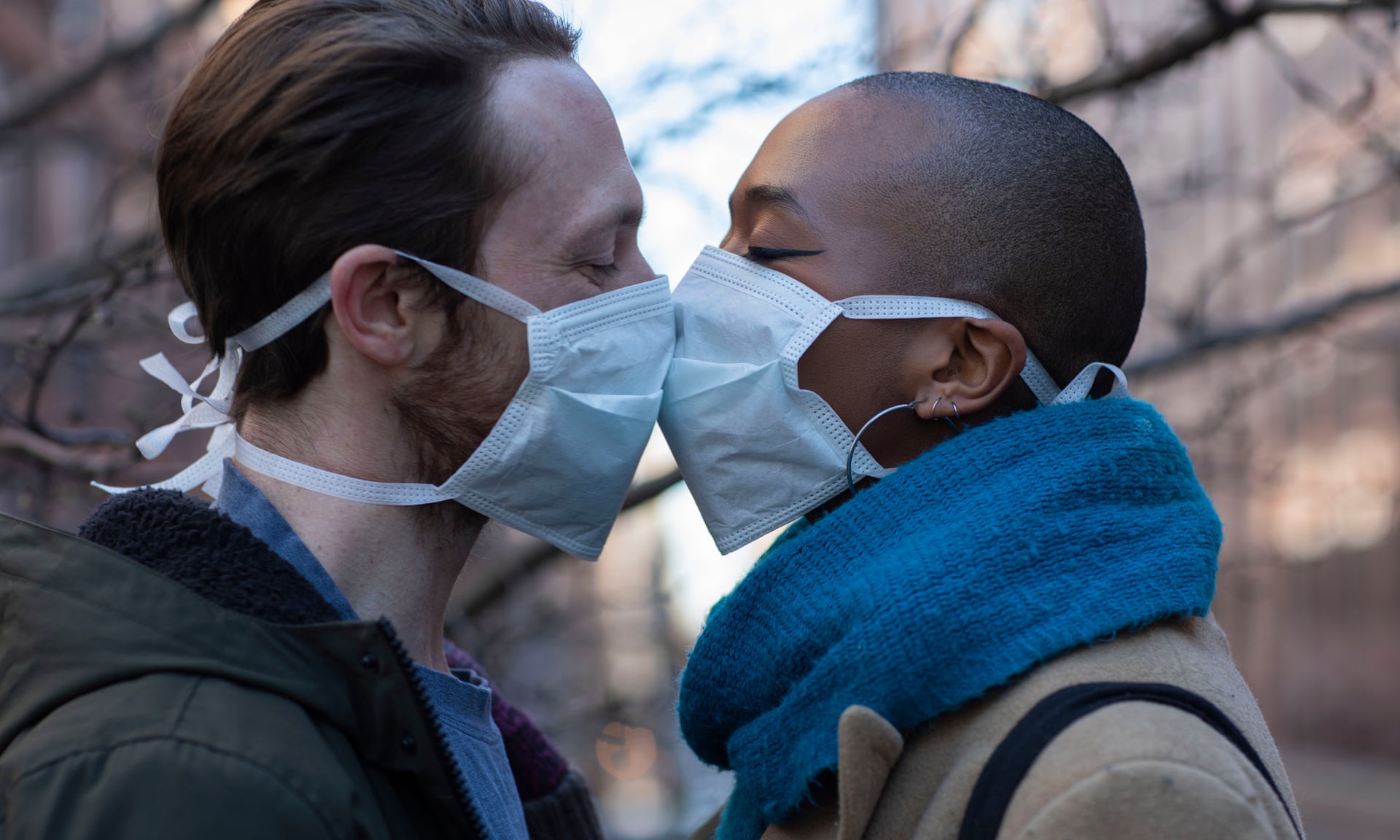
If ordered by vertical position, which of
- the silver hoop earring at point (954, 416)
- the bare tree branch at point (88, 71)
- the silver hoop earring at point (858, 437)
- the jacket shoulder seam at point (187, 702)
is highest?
the silver hoop earring at point (954, 416)

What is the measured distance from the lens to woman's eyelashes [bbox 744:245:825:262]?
2.18m

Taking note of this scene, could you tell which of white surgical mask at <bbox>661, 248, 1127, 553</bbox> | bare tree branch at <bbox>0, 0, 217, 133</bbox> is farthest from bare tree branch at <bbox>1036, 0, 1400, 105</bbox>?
bare tree branch at <bbox>0, 0, 217, 133</bbox>

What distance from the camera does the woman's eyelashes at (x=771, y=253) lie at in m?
2.18

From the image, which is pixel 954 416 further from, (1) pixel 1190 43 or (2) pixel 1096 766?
(1) pixel 1190 43

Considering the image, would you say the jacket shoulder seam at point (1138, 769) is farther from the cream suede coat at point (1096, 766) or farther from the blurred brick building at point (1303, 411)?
the blurred brick building at point (1303, 411)

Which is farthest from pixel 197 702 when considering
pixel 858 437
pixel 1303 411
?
pixel 1303 411

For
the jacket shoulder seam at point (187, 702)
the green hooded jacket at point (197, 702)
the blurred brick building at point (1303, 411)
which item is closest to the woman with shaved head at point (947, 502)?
the green hooded jacket at point (197, 702)

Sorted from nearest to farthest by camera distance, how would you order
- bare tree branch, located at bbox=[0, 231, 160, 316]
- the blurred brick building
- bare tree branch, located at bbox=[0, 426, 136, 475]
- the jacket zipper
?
the jacket zipper < bare tree branch, located at bbox=[0, 426, 136, 475] < bare tree branch, located at bbox=[0, 231, 160, 316] < the blurred brick building

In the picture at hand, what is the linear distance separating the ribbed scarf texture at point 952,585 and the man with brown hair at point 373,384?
46cm

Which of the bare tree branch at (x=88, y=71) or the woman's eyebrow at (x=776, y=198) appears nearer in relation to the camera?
the woman's eyebrow at (x=776, y=198)

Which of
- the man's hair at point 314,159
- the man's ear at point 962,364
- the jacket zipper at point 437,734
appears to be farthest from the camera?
the man's ear at point 962,364

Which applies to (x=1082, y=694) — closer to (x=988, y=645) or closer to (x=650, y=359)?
(x=988, y=645)

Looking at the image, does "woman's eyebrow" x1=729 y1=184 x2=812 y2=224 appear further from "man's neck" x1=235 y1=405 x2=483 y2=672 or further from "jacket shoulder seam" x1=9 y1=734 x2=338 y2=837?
"jacket shoulder seam" x1=9 y1=734 x2=338 y2=837

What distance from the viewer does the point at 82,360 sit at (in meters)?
4.08
